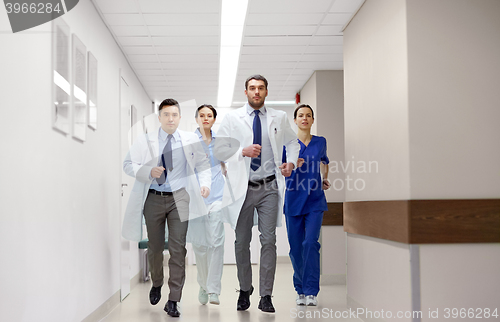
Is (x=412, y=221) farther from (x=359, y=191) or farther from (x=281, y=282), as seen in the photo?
(x=281, y=282)

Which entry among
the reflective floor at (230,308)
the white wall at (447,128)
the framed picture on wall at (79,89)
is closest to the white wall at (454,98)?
the white wall at (447,128)

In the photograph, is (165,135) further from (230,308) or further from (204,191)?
(230,308)

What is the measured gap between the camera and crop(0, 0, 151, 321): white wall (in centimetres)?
234

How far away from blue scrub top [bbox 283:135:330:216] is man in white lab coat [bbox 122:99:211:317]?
2.46 feet

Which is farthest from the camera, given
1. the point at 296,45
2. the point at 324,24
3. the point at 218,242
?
the point at 296,45

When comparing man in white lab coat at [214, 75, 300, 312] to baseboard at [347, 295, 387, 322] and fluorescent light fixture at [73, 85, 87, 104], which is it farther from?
fluorescent light fixture at [73, 85, 87, 104]

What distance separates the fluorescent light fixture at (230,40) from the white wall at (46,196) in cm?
118

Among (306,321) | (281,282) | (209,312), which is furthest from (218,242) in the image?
(281,282)

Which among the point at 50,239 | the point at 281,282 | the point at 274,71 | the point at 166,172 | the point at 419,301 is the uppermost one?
the point at 274,71

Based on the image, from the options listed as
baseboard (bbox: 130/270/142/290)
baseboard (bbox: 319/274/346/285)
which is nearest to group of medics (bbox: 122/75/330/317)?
baseboard (bbox: 130/270/142/290)

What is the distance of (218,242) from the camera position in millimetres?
4527

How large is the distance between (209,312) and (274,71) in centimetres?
354

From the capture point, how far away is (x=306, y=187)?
4.40 m

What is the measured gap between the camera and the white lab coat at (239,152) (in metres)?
3.96
